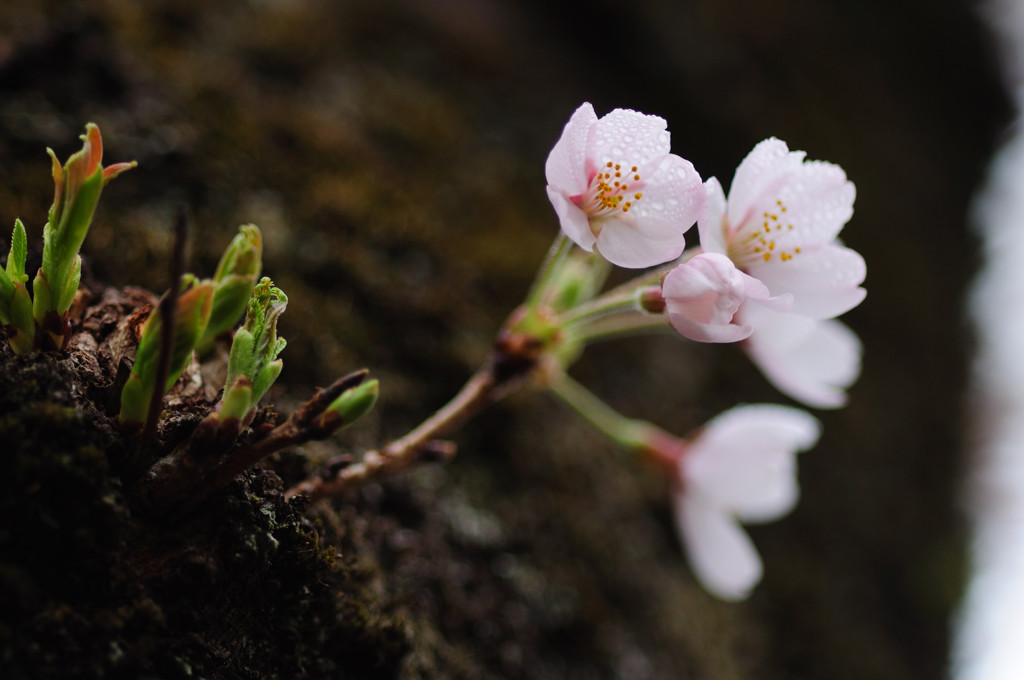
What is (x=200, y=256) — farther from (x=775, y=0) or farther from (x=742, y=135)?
(x=775, y=0)

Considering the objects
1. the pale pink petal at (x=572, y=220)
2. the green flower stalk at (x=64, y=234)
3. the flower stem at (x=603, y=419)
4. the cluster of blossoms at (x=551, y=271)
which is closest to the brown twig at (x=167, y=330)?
the cluster of blossoms at (x=551, y=271)

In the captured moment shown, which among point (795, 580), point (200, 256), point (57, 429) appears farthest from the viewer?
point (795, 580)

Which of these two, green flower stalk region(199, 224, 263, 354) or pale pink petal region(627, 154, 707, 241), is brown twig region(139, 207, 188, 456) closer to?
green flower stalk region(199, 224, 263, 354)

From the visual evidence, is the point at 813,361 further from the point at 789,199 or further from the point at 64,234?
the point at 64,234

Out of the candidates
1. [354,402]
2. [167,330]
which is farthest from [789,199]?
[167,330]

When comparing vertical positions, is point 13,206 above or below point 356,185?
below

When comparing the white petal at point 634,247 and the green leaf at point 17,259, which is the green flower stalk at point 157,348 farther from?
the white petal at point 634,247

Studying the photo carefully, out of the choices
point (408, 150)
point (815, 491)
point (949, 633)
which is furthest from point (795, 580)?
point (408, 150)
